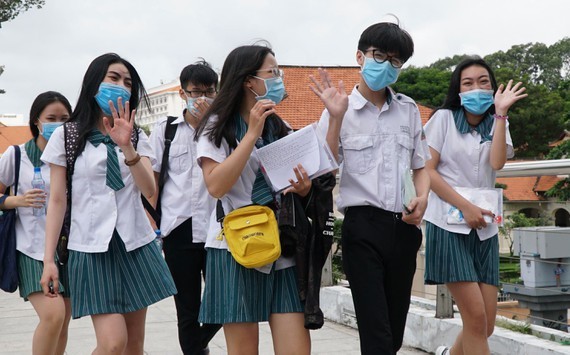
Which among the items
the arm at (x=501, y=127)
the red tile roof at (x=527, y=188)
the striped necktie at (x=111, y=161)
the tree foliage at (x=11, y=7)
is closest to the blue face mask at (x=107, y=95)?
the striped necktie at (x=111, y=161)

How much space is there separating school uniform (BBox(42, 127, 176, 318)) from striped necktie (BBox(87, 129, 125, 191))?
0.02 metres

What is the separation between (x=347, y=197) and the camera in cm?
380

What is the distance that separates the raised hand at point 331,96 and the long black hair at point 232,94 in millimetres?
230

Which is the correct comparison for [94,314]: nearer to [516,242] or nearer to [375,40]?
[375,40]

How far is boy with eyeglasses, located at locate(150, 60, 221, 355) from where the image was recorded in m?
5.12

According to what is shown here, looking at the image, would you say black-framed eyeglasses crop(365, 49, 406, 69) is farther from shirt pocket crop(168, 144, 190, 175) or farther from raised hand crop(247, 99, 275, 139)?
shirt pocket crop(168, 144, 190, 175)

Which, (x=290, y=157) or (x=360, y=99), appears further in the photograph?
(x=360, y=99)

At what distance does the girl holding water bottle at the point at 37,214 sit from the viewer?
4.55m

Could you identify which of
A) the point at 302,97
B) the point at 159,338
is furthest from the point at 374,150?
the point at 302,97

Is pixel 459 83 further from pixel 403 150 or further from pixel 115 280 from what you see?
pixel 115 280

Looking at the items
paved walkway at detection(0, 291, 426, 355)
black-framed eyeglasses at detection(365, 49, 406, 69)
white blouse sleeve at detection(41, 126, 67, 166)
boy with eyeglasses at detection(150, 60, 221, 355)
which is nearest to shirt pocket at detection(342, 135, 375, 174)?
black-framed eyeglasses at detection(365, 49, 406, 69)

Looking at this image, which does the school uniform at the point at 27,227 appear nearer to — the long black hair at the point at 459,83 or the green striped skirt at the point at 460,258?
the green striped skirt at the point at 460,258

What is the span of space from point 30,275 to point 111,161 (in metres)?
1.25

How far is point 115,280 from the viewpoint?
3855mm
